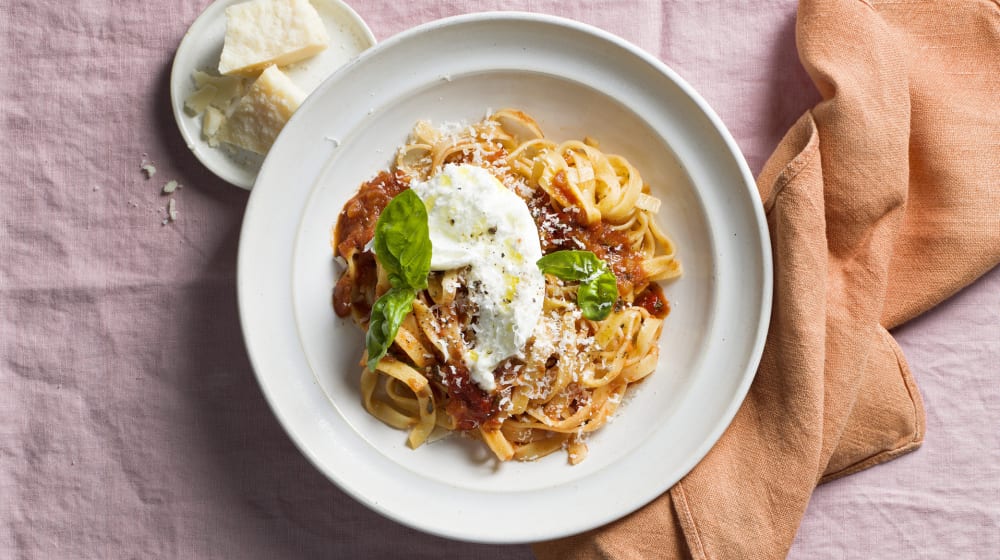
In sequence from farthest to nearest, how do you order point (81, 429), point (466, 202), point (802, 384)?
point (81, 429)
point (802, 384)
point (466, 202)

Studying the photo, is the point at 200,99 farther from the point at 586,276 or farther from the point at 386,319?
the point at 586,276

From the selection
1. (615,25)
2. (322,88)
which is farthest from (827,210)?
(322,88)

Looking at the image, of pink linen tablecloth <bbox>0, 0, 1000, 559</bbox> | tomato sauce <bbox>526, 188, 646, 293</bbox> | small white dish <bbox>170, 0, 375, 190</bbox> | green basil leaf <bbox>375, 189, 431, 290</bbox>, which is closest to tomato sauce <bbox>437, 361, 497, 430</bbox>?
green basil leaf <bbox>375, 189, 431, 290</bbox>

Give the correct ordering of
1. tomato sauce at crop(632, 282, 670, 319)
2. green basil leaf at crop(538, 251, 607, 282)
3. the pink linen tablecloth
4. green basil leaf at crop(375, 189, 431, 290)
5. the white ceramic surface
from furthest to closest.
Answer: the pink linen tablecloth
tomato sauce at crop(632, 282, 670, 319)
the white ceramic surface
green basil leaf at crop(538, 251, 607, 282)
green basil leaf at crop(375, 189, 431, 290)

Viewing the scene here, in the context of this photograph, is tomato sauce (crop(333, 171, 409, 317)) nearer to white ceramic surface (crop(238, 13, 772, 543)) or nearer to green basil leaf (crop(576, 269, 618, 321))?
white ceramic surface (crop(238, 13, 772, 543))

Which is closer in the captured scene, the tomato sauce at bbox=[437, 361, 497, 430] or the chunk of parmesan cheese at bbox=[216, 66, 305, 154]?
the tomato sauce at bbox=[437, 361, 497, 430]

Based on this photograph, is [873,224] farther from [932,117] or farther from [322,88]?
[322,88]
